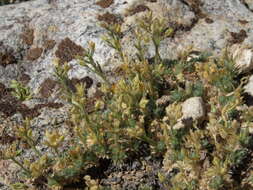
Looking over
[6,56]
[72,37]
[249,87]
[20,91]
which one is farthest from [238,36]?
[6,56]

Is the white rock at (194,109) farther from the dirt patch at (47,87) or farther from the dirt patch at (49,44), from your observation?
the dirt patch at (49,44)

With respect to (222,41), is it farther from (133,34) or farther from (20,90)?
(20,90)

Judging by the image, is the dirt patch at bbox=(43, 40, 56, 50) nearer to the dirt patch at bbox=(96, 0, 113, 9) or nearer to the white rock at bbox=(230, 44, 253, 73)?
the dirt patch at bbox=(96, 0, 113, 9)

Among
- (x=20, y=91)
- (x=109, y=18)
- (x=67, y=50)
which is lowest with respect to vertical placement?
(x=20, y=91)

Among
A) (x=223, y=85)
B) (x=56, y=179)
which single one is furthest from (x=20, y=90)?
(x=223, y=85)

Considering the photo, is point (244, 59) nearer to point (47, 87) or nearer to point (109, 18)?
point (109, 18)

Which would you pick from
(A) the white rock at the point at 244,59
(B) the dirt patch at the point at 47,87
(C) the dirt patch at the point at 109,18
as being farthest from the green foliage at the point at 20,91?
(A) the white rock at the point at 244,59
